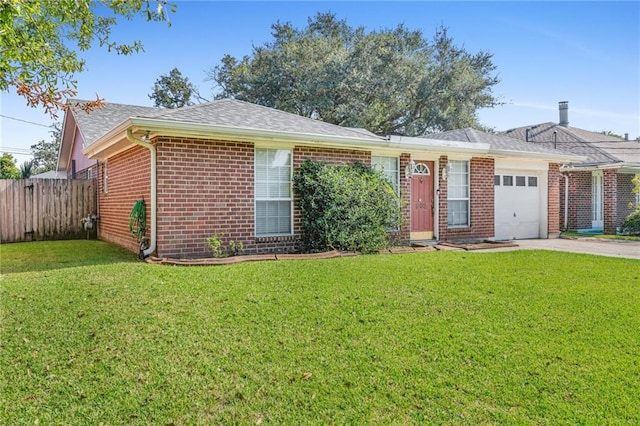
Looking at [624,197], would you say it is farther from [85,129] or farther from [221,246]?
[85,129]

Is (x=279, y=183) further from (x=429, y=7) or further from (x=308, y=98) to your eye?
(x=308, y=98)

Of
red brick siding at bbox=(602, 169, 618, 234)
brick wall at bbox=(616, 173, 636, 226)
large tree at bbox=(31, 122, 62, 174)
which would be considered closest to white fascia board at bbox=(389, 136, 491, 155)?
red brick siding at bbox=(602, 169, 618, 234)

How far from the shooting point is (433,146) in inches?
439

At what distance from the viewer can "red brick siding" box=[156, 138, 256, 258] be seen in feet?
26.6

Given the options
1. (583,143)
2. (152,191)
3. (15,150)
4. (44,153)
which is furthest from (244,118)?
(44,153)

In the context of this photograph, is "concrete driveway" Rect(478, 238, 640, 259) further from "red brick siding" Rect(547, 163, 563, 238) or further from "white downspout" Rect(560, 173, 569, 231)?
"white downspout" Rect(560, 173, 569, 231)

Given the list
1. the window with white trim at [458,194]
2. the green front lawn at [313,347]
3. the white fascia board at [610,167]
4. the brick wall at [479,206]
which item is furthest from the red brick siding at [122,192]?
the white fascia board at [610,167]

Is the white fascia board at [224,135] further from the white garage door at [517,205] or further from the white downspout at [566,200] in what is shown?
the white downspout at [566,200]

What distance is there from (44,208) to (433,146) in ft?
39.7

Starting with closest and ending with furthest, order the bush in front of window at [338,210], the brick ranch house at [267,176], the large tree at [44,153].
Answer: the brick ranch house at [267,176] → the bush in front of window at [338,210] → the large tree at [44,153]

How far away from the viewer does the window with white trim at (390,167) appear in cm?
1092

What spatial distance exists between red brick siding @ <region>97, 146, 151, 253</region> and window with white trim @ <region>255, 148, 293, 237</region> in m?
2.26

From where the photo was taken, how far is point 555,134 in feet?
62.7

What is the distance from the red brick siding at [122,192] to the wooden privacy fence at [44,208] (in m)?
0.73
